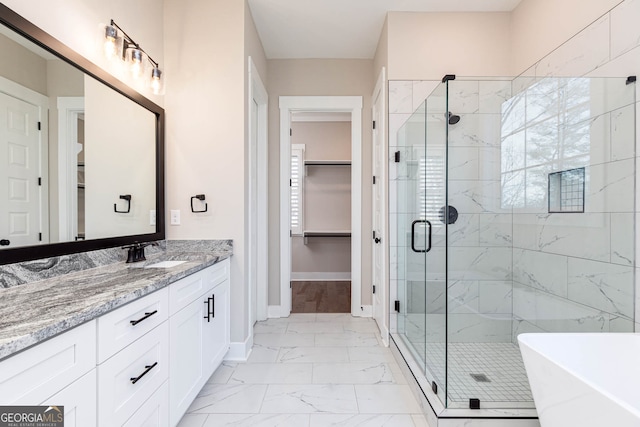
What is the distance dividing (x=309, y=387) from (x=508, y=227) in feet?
6.04

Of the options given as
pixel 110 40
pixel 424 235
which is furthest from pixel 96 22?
pixel 424 235

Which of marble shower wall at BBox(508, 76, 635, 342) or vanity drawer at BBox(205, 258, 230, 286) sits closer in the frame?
marble shower wall at BBox(508, 76, 635, 342)

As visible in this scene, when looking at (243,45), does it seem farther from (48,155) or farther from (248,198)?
(48,155)

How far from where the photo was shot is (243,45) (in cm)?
248

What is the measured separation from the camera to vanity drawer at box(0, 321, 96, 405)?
0.75 meters

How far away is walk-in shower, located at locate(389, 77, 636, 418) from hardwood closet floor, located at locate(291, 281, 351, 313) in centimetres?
140

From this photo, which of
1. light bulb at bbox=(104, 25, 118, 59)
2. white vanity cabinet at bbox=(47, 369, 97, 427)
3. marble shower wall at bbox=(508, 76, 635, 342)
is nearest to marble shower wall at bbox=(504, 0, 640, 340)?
marble shower wall at bbox=(508, 76, 635, 342)

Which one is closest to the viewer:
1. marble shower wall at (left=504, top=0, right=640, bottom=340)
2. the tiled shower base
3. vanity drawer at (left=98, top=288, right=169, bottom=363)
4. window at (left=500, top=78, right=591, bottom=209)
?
vanity drawer at (left=98, top=288, right=169, bottom=363)

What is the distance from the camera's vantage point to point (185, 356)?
170 cm

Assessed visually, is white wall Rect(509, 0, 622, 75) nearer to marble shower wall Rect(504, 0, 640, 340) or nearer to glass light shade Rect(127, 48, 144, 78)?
marble shower wall Rect(504, 0, 640, 340)

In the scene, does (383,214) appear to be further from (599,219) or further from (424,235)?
(599,219)

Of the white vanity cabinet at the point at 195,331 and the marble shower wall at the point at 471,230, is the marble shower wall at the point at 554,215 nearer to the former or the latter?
the marble shower wall at the point at 471,230

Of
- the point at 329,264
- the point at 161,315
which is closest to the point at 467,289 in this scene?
the point at 161,315

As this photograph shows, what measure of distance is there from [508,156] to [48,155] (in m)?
2.81
